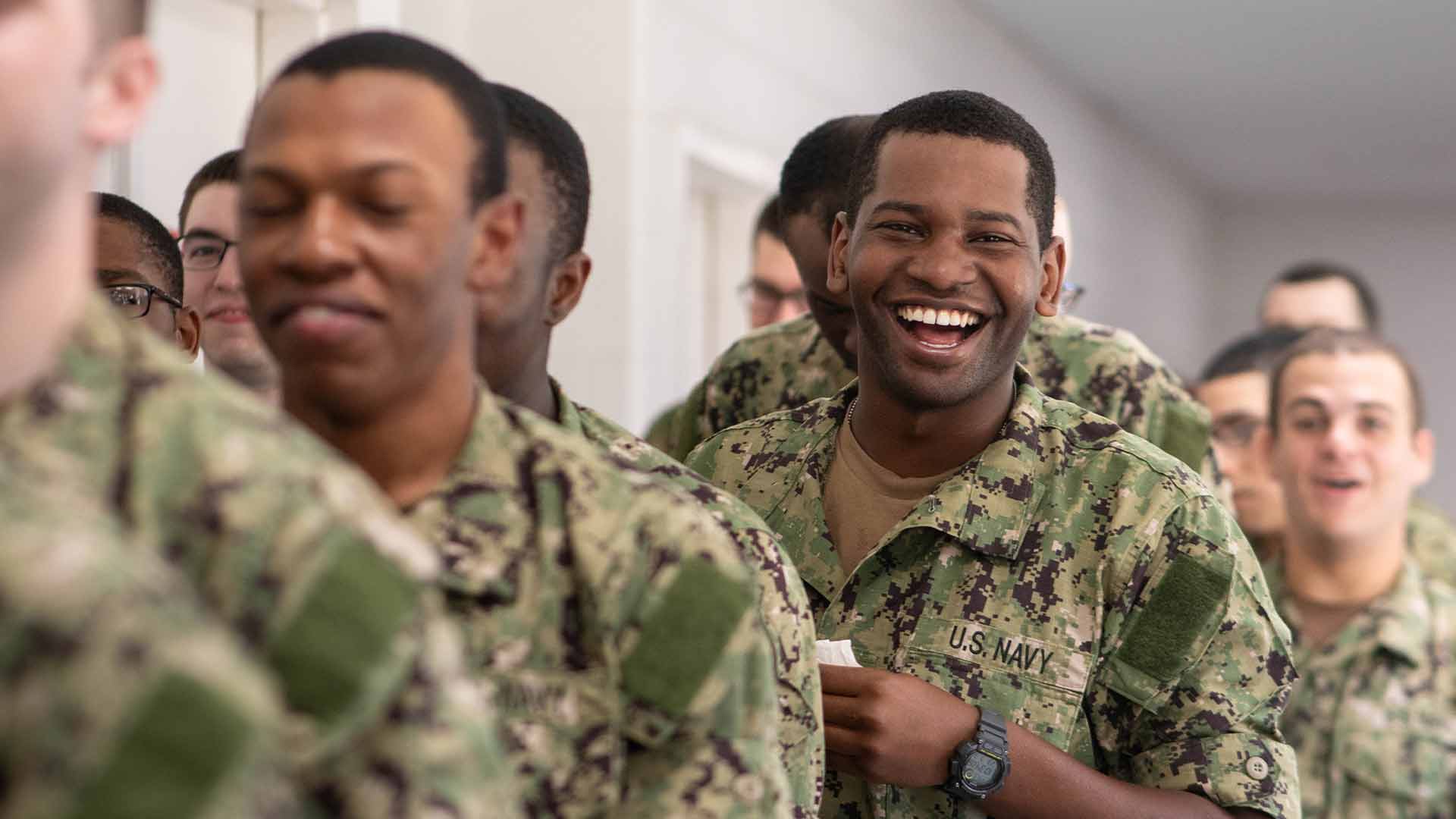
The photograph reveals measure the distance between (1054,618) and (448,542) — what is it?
91 centimetres

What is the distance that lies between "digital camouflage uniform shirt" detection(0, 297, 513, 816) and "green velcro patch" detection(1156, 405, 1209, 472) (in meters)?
1.82

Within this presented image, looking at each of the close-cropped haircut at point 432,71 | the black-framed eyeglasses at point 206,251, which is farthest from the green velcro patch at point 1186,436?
the close-cropped haircut at point 432,71

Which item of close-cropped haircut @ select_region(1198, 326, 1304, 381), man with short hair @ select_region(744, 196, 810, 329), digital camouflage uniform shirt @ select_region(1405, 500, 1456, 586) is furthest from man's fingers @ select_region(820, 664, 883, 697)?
close-cropped haircut @ select_region(1198, 326, 1304, 381)

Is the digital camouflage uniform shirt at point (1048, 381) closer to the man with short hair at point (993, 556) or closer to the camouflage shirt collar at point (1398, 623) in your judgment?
the man with short hair at point (993, 556)

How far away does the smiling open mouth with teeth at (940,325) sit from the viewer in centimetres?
202

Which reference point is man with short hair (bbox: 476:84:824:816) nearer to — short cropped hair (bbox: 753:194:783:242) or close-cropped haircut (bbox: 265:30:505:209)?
close-cropped haircut (bbox: 265:30:505:209)

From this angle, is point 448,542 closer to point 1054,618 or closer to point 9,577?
point 9,577

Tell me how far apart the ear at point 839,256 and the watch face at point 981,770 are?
66 centimetres

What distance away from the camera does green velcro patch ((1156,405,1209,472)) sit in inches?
102

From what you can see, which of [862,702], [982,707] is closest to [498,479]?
[862,702]

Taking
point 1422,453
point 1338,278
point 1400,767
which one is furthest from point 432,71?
point 1338,278

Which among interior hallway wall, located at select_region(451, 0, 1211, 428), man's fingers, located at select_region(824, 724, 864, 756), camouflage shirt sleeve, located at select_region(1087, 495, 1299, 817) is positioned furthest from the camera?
interior hallway wall, located at select_region(451, 0, 1211, 428)

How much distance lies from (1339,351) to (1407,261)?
380 inches

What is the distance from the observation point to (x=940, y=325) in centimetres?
203
